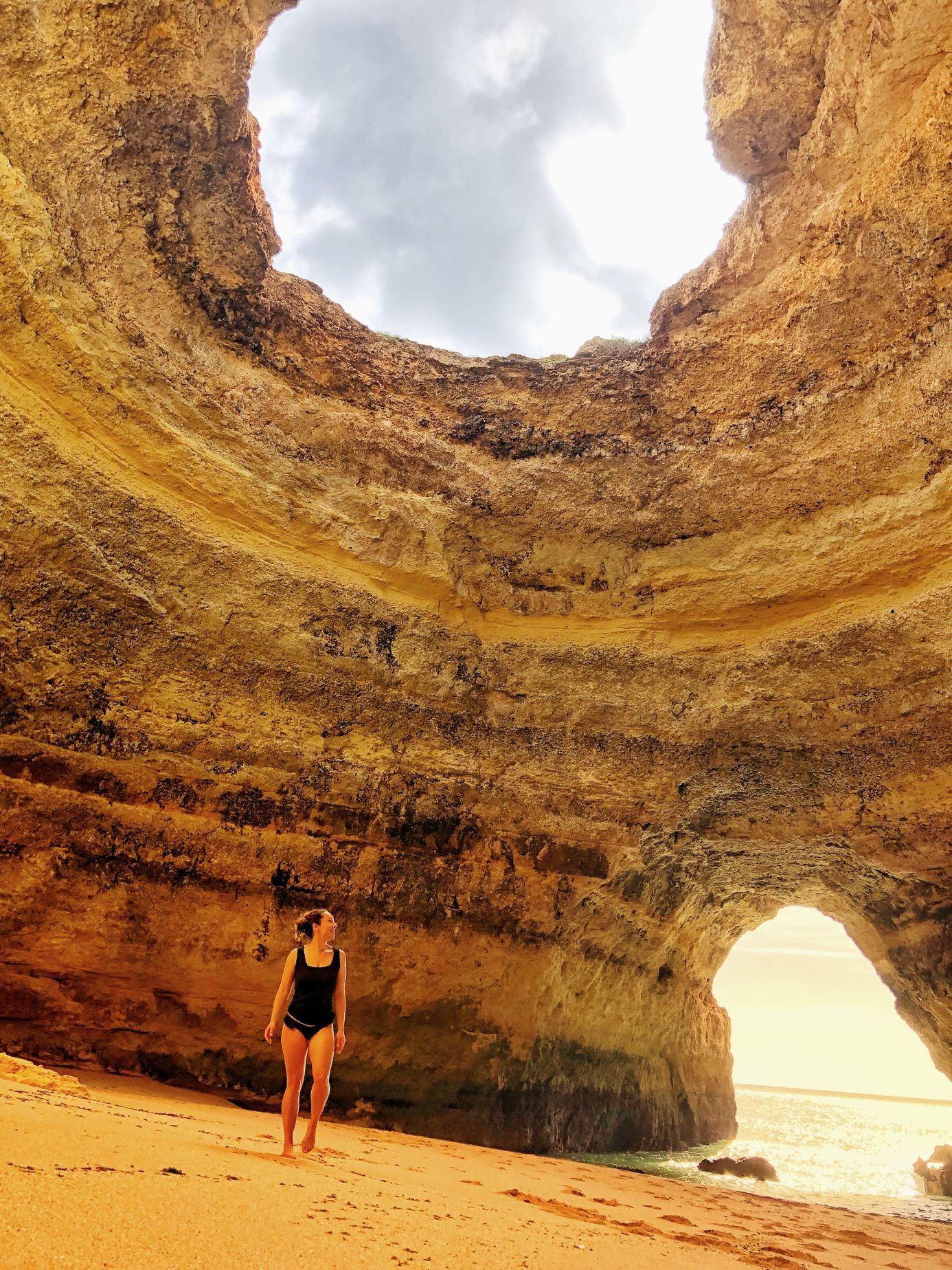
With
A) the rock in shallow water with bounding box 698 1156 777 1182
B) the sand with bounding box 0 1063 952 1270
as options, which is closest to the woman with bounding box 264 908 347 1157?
the sand with bounding box 0 1063 952 1270

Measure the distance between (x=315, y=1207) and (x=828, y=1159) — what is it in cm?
2125

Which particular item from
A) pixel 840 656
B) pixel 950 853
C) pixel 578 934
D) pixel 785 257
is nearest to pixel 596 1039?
pixel 578 934

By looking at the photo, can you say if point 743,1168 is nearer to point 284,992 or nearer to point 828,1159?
point 284,992

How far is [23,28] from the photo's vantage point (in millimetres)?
5805

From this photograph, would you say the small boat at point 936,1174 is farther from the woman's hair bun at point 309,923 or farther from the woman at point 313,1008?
the woman's hair bun at point 309,923

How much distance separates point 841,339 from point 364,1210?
26.5 ft

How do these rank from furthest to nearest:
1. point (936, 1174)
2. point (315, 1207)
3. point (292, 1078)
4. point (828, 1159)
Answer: point (828, 1159), point (936, 1174), point (292, 1078), point (315, 1207)

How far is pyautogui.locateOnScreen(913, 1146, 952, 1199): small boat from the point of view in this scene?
10617mm

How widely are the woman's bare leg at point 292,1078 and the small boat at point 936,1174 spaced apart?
462 inches

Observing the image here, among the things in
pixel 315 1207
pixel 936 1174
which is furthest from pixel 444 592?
pixel 936 1174

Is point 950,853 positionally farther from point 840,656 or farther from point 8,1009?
point 8,1009

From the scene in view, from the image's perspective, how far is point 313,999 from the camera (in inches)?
153

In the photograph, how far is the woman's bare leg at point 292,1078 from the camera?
348 centimetres

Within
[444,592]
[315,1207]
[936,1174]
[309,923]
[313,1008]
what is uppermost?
[444,592]
